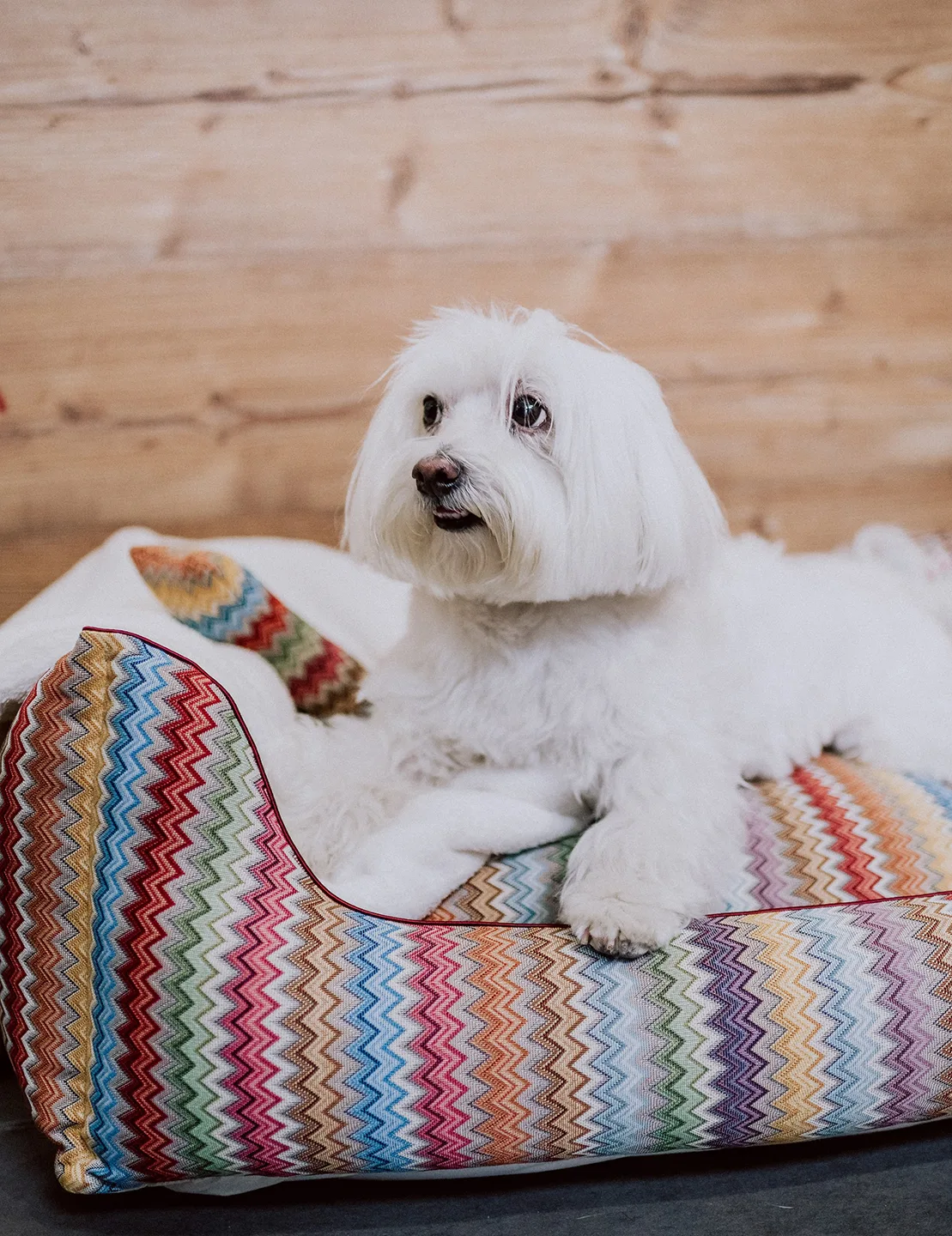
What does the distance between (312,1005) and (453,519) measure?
54 cm

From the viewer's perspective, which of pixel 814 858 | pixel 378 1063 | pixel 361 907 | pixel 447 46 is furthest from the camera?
pixel 447 46

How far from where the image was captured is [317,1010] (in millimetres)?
1077

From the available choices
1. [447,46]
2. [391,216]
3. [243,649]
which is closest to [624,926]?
[243,649]

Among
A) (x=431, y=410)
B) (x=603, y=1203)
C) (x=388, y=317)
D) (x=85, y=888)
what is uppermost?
(x=388, y=317)

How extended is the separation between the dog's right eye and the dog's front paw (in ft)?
2.05

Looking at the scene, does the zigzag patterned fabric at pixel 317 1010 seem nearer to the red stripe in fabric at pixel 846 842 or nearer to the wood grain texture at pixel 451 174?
the red stripe in fabric at pixel 846 842

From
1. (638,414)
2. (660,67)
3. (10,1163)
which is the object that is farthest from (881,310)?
(10,1163)

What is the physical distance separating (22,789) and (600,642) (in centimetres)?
69

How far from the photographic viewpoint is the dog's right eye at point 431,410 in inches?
53.5

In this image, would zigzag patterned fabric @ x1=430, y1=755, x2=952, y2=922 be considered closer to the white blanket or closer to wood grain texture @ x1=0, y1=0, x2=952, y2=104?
the white blanket

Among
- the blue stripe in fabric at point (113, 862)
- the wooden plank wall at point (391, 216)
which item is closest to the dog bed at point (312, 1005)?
the blue stripe in fabric at point (113, 862)

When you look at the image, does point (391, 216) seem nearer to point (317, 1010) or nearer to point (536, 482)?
point (536, 482)

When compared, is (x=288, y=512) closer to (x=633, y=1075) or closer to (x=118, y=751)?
(x=118, y=751)

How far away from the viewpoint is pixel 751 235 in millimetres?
2131
